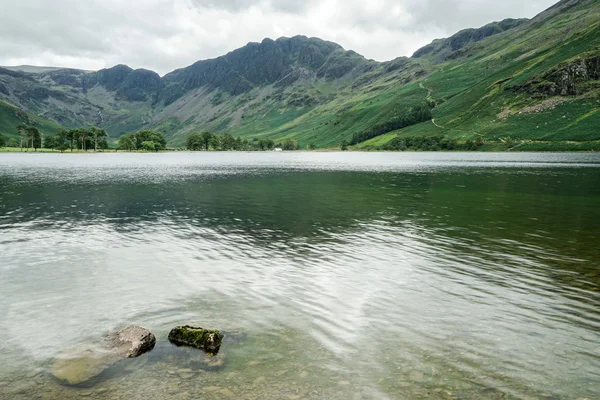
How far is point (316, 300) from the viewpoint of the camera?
21.5 meters

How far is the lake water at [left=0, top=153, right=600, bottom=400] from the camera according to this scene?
13562 millimetres

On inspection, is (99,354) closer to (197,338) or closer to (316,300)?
(197,338)

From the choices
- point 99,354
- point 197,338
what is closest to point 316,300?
point 197,338

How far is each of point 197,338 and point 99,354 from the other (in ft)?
12.6

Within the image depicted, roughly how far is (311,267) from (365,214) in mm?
24030

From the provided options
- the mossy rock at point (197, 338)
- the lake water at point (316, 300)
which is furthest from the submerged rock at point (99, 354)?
the mossy rock at point (197, 338)

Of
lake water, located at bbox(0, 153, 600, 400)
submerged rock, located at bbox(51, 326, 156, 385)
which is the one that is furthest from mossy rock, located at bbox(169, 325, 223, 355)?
submerged rock, located at bbox(51, 326, 156, 385)

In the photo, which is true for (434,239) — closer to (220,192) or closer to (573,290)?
(573,290)

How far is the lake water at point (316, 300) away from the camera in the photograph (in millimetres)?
13562

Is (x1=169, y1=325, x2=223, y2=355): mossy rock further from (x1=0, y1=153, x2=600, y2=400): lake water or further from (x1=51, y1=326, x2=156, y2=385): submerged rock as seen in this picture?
(x1=51, y1=326, x2=156, y2=385): submerged rock

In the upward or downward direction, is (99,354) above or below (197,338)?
below

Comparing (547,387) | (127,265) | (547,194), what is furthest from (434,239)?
(547,194)

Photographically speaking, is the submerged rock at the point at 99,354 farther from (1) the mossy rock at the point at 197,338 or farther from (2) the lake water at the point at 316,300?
(1) the mossy rock at the point at 197,338

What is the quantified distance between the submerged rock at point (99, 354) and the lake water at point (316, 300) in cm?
49
